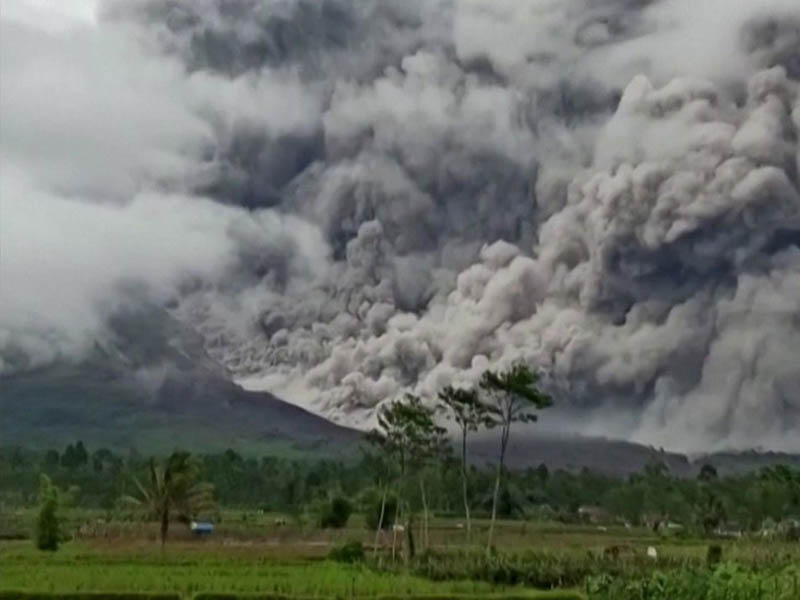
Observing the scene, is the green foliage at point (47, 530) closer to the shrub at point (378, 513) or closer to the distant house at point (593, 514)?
the shrub at point (378, 513)

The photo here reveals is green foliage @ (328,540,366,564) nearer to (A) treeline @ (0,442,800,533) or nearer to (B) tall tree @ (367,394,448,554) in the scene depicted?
(B) tall tree @ (367,394,448,554)

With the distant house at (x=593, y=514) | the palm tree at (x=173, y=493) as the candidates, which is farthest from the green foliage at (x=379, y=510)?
the distant house at (x=593, y=514)

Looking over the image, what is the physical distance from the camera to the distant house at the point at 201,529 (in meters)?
57.8

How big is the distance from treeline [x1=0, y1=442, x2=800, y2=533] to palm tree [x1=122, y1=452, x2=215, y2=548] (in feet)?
69.7

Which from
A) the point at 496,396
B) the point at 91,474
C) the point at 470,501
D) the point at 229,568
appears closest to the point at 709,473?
the point at 470,501

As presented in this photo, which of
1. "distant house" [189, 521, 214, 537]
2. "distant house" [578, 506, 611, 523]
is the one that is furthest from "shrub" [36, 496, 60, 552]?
"distant house" [578, 506, 611, 523]

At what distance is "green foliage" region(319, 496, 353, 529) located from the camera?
226ft

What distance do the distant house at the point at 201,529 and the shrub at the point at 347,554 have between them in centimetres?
1375

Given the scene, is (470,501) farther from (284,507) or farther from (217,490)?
(217,490)

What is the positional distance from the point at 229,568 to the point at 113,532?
23.5 meters

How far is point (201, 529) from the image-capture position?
58906 mm

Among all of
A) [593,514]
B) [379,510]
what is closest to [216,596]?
[379,510]

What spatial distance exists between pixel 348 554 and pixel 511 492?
155ft

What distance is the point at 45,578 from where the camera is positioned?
30.4 m
